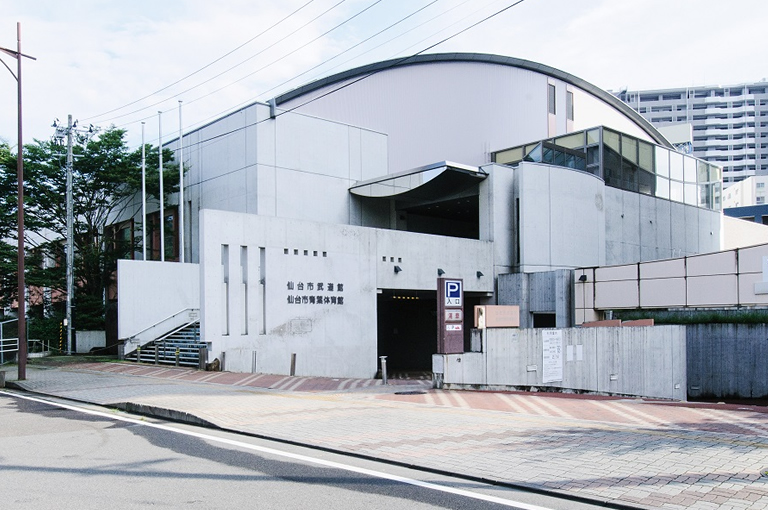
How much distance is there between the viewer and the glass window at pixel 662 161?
128 ft

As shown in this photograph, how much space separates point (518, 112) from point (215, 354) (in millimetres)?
30556

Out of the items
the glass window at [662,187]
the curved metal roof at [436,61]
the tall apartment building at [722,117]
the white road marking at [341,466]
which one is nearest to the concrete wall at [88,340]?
the curved metal roof at [436,61]

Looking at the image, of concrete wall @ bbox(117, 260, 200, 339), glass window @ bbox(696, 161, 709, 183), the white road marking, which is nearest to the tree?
concrete wall @ bbox(117, 260, 200, 339)

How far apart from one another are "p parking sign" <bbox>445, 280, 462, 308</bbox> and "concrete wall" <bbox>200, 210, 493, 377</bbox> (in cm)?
693

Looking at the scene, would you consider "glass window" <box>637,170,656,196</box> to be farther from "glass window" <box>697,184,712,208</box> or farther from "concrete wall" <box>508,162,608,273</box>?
"glass window" <box>697,184,712,208</box>

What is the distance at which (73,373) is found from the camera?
67.4 ft

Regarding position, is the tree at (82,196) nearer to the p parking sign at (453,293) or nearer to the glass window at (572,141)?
the p parking sign at (453,293)

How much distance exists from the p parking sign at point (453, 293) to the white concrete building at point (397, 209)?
0.73 metres

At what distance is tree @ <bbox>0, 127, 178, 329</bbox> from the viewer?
112ft

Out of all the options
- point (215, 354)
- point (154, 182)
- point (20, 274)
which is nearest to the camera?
point (20, 274)

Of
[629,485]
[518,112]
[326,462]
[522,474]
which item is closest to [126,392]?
[326,462]

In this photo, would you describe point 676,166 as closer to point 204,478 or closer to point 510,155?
point 510,155

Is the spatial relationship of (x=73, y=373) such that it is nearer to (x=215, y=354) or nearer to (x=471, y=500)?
(x=215, y=354)

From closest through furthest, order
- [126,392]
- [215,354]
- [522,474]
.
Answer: [522,474]
[126,392]
[215,354]
